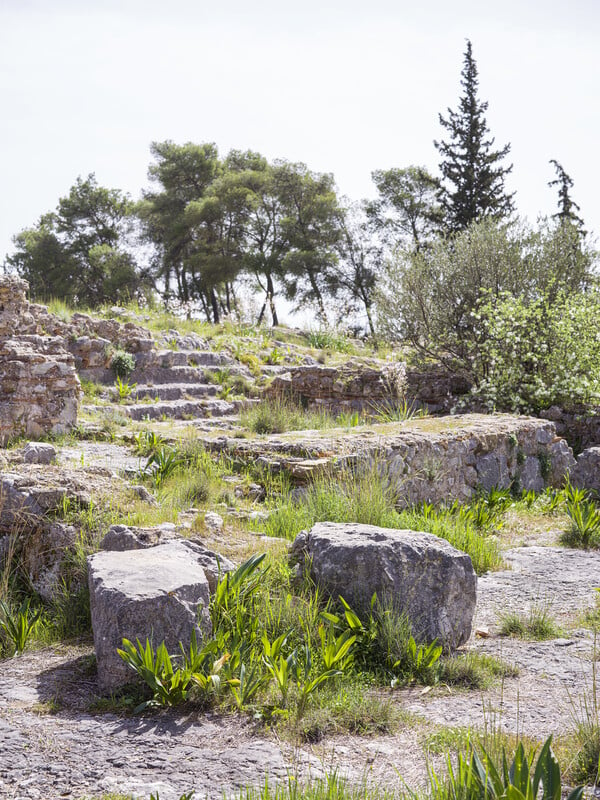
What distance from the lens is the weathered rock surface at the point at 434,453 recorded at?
780cm

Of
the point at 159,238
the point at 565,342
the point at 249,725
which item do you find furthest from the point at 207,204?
→ the point at 249,725

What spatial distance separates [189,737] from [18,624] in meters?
1.72

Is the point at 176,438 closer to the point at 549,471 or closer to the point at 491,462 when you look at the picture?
the point at 491,462

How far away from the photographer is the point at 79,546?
16.1ft

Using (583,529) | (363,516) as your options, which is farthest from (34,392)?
(583,529)

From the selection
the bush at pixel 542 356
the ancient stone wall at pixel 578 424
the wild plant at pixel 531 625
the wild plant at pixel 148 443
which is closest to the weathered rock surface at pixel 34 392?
the wild plant at pixel 148 443

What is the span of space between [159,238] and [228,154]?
20.1 ft

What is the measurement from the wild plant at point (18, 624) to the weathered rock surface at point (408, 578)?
5.86 ft

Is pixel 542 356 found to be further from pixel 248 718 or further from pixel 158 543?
pixel 248 718

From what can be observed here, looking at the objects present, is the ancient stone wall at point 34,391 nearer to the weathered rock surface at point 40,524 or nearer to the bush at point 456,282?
the weathered rock surface at point 40,524

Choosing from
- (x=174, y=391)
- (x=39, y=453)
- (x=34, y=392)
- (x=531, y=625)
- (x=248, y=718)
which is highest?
(x=34, y=392)

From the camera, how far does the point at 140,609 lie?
3.67 m

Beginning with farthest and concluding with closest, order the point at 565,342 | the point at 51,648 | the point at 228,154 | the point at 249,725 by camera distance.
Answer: the point at 228,154
the point at 565,342
the point at 51,648
the point at 249,725

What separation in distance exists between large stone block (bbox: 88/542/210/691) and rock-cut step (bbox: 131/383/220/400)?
428 inches
